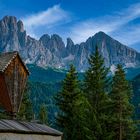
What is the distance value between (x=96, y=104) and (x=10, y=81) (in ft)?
140

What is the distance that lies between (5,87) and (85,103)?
31292 mm

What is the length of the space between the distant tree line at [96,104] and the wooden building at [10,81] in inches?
1078

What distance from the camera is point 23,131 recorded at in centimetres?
2094

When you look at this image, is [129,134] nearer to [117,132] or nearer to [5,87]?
[117,132]

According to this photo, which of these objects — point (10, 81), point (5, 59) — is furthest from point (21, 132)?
point (5, 59)

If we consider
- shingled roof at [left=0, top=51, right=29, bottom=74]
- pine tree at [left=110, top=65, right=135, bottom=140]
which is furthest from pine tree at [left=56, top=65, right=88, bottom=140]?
shingled roof at [left=0, top=51, right=29, bottom=74]

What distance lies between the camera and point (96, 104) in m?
67.6

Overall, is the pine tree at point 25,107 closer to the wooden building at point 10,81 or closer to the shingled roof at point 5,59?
the wooden building at point 10,81

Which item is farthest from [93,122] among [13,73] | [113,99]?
[13,73]

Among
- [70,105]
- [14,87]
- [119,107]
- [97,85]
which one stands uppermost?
[97,85]

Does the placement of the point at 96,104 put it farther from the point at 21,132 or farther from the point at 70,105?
the point at 21,132

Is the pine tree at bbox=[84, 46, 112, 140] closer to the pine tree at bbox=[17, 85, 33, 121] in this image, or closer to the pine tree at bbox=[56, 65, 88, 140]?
the pine tree at bbox=[56, 65, 88, 140]

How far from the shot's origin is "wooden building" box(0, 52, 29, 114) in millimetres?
25439

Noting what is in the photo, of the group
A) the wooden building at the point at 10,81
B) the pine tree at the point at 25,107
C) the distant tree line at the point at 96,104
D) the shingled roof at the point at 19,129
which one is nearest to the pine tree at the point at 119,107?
the distant tree line at the point at 96,104
